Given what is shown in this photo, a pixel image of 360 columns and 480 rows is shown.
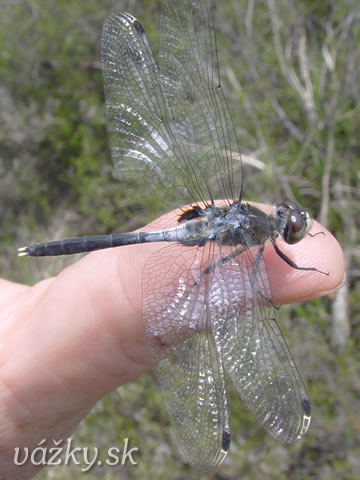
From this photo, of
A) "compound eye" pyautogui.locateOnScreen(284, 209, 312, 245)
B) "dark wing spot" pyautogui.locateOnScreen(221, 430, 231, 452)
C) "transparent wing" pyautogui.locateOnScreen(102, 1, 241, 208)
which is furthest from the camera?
Answer: "transparent wing" pyautogui.locateOnScreen(102, 1, 241, 208)

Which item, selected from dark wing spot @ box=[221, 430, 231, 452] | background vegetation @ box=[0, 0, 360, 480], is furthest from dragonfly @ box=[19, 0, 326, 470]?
background vegetation @ box=[0, 0, 360, 480]

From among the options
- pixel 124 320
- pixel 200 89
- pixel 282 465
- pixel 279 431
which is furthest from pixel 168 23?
pixel 282 465

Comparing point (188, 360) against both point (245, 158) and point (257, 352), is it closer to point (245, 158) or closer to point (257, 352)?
point (257, 352)

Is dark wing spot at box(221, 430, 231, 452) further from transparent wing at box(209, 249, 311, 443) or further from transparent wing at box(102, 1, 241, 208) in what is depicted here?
transparent wing at box(102, 1, 241, 208)

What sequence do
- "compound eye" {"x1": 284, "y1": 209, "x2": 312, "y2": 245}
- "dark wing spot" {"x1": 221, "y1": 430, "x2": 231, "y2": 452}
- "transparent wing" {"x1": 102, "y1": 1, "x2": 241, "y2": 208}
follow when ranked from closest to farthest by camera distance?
"dark wing spot" {"x1": 221, "y1": 430, "x2": 231, "y2": 452} < "compound eye" {"x1": 284, "y1": 209, "x2": 312, "y2": 245} < "transparent wing" {"x1": 102, "y1": 1, "x2": 241, "y2": 208}

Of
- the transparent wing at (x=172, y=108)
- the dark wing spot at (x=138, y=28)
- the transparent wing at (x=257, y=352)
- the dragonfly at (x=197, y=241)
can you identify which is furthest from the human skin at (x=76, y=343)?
the dark wing spot at (x=138, y=28)
